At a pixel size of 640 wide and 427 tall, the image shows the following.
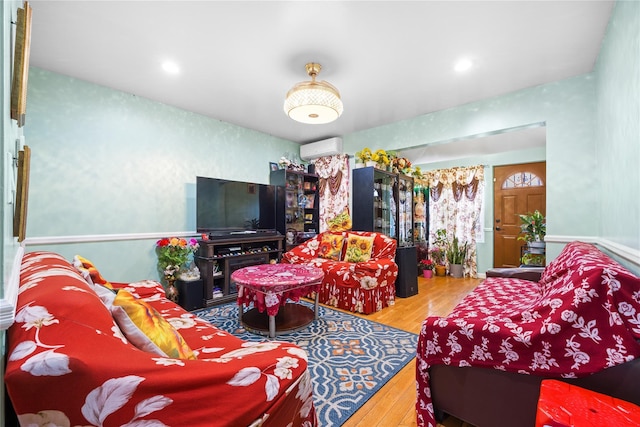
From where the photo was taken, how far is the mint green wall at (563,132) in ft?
9.16

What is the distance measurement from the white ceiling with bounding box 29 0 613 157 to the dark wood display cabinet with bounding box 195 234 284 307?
183 centimetres

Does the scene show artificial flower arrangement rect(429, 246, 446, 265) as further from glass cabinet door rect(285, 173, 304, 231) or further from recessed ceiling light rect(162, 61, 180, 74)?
recessed ceiling light rect(162, 61, 180, 74)

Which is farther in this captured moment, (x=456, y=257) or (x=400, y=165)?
(x=456, y=257)

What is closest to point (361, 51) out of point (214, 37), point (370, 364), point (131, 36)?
point (214, 37)

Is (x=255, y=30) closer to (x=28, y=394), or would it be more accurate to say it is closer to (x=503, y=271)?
(x=28, y=394)

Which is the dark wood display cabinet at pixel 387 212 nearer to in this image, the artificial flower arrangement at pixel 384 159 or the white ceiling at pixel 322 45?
the artificial flower arrangement at pixel 384 159

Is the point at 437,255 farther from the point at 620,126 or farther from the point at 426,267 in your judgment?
the point at 620,126

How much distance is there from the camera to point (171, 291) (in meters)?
3.32

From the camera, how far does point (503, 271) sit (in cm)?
289

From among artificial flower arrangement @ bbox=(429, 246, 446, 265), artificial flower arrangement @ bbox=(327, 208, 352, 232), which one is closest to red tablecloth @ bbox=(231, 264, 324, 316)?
artificial flower arrangement @ bbox=(327, 208, 352, 232)

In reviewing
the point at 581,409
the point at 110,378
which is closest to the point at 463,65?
the point at 581,409

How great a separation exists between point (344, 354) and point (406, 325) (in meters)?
0.91

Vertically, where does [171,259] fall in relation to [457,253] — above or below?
above

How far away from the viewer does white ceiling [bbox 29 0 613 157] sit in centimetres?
198
